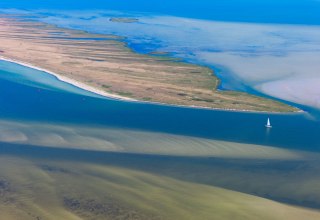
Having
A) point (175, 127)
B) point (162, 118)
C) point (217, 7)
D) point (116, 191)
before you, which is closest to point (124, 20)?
point (217, 7)

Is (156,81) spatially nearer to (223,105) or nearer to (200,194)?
(223,105)

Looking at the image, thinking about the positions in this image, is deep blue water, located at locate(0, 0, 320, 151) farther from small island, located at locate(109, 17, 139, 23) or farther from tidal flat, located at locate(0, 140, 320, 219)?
small island, located at locate(109, 17, 139, 23)

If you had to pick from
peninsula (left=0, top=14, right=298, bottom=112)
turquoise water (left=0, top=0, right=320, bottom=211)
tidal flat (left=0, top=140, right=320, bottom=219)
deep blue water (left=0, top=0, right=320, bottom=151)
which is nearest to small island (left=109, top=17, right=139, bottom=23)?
peninsula (left=0, top=14, right=298, bottom=112)

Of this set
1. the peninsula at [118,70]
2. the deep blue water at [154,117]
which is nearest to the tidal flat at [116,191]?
the deep blue water at [154,117]

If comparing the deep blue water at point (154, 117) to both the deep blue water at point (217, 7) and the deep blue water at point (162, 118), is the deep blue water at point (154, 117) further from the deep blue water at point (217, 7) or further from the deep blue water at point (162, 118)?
the deep blue water at point (217, 7)

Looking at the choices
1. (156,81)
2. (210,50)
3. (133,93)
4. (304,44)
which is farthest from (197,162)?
(304,44)

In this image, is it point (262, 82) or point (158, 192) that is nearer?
point (158, 192)

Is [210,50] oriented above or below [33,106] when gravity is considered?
above
